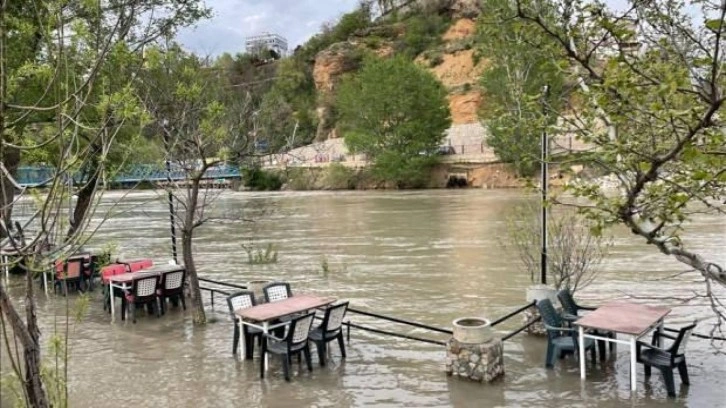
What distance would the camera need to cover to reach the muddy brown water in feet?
23.2

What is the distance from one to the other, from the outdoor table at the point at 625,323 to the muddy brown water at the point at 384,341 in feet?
1.54

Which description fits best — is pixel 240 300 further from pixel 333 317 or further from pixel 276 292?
pixel 333 317

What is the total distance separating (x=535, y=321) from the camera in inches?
350

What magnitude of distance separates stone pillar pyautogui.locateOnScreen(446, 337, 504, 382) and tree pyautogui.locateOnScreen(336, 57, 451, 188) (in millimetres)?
44016

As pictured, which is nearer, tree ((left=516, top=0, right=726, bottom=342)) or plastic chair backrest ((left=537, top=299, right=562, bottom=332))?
tree ((left=516, top=0, right=726, bottom=342))

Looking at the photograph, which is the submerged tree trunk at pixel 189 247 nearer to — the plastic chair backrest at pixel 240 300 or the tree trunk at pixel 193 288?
the tree trunk at pixel 193 288

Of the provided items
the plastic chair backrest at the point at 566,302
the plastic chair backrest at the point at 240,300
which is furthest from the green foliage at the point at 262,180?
the plastic chair backrest at the point at 566,302

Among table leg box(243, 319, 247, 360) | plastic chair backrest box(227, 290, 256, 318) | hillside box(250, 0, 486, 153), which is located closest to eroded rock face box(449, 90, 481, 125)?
hillside box(250, 0, 486, 153)

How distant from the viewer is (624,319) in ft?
23.9

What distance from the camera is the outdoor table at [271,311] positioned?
786cm

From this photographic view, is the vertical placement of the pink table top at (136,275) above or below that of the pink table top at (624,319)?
above

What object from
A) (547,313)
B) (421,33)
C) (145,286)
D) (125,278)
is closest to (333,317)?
(547,313)

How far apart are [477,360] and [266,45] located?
4473 inches

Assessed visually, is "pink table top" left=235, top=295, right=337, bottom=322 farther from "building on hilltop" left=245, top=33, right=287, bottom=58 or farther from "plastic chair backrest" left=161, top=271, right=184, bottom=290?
"building on hilltop" left=245, top=33, right=287, bottom=58
